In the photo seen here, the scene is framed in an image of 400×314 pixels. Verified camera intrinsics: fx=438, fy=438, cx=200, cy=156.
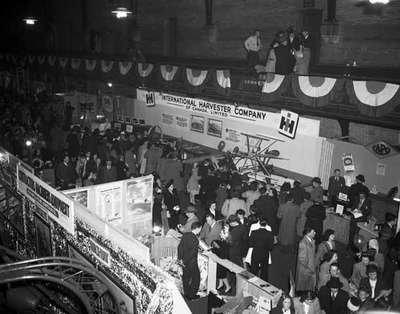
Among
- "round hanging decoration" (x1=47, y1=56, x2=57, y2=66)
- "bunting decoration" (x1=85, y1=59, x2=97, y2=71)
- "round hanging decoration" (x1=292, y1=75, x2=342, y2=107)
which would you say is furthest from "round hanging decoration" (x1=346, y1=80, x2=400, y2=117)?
"round hanging decoration" (x1=47, y1=56, x2=57, y2=66)

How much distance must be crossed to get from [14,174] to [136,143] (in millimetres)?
7519

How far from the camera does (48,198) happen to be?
25.1 ft

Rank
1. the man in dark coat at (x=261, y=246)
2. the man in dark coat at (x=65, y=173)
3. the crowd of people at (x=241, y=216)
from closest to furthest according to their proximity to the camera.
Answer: the crowd of people at (x=241, y=216)
the man in dark coat at (x=261, y=246)
the man in dark coat at (x=65, y=173)

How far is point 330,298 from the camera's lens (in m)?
7.35

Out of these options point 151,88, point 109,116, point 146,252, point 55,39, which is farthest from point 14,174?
point 55,39

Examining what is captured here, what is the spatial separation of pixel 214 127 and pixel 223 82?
2.16 metres

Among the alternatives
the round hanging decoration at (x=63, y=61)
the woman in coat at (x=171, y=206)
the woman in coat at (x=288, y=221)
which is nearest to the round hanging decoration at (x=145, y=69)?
the round hanging decoration at (x=63, y=61)

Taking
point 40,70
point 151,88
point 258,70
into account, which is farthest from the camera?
point 40,70

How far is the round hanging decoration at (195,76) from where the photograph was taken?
16.1 m

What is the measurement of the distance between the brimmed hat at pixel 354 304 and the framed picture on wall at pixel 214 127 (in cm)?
1029

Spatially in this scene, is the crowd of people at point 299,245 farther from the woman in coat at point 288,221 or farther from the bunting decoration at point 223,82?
the bunting decoration at point 223,82

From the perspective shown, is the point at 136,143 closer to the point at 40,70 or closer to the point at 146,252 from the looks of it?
the point at 146,252

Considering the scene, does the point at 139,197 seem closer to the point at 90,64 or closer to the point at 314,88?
the point at 314,88

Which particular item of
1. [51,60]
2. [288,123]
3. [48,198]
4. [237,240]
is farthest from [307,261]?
[51,60]
